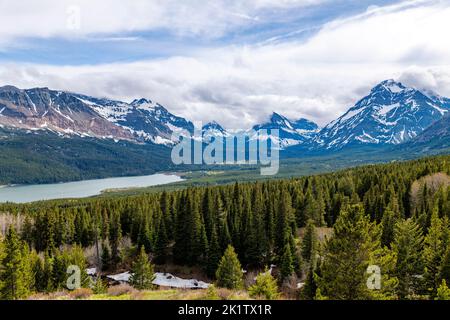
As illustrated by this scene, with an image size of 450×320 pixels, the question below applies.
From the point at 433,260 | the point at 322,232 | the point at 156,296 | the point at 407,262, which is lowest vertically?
the point at 322,232

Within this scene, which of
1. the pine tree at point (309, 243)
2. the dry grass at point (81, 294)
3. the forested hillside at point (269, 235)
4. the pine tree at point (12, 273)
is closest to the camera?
the dry grass at point (81, 294)

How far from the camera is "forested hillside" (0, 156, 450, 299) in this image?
4725 cm

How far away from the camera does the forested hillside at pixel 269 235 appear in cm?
4725

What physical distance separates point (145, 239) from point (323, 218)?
1651 inches

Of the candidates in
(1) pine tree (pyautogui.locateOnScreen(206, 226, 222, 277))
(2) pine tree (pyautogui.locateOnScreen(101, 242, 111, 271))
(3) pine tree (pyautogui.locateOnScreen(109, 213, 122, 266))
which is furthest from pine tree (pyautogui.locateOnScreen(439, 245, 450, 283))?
(2) pine tree (pyautogui.locateOnScreen(101, 242, 111, 271))

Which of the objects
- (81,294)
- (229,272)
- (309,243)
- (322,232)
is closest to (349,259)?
(81,294)

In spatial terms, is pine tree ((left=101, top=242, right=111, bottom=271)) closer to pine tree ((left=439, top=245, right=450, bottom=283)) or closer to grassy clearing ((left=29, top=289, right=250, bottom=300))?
grassy clearing ((left=29, top=289, right=250, bottom=300))

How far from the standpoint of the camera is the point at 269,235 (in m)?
87.1

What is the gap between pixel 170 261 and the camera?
290 ft

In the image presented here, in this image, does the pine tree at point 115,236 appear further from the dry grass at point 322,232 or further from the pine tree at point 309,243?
the pine tree at point 309,243

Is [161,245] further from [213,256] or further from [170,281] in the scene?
[213,256]

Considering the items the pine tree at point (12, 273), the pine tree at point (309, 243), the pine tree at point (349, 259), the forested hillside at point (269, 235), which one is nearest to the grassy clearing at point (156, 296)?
the pine tree at point (349, 259)

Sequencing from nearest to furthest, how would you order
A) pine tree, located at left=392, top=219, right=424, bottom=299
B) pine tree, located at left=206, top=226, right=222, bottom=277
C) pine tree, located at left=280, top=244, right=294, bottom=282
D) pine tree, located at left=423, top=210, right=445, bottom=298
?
pine tree, located at left=423, top=210, right=445, bottom=298 → pine tree, located at left=392, top=219, right=424, bottom=299 → pine tree, located at left=280, top=244, right=294, bottom=282 → pine tree, located at left=206, top=226, right=222, bottom=277
